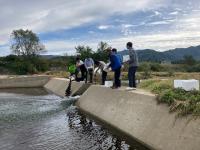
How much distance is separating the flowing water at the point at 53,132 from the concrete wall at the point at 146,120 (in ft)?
1.83

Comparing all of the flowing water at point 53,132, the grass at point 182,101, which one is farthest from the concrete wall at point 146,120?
the flowing water at point 53,132

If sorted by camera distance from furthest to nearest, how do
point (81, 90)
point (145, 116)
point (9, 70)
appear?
point (9, 70) → point (81, 90) → point (145, 116)

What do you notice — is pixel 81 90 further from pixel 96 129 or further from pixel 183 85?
pixel 183 85

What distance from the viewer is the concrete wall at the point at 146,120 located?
410 inches

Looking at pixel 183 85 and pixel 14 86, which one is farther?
pixel 14 86

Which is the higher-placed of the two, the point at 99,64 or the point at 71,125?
the point at 99,64

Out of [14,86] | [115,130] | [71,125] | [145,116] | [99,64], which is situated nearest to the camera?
[145,116]

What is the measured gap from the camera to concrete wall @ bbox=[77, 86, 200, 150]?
10.4m

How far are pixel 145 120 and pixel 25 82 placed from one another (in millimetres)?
36618

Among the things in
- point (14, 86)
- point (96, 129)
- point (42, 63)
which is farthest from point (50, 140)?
point (42, 63)

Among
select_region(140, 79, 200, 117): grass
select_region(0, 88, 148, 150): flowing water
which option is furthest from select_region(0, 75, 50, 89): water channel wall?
select_region(140, 79, 200, 117): grass

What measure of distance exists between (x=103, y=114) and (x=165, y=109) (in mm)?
5782

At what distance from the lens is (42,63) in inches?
3164

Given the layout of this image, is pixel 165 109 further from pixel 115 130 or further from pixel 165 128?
pixel 115 130
